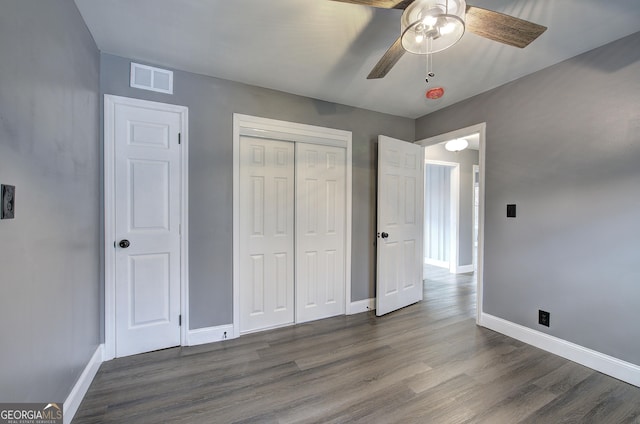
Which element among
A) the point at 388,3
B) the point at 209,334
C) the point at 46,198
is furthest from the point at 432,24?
the point at 209,334

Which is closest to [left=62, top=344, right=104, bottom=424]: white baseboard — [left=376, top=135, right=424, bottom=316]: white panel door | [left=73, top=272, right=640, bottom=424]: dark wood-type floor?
[left=73, top=272, right=640, bottom=424]: dark wood-type floor

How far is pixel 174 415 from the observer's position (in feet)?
5.15

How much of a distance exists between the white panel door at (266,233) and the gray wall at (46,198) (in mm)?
1165

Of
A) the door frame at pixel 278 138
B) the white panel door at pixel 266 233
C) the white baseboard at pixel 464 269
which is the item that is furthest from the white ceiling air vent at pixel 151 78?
the white baseboard at pixel 464 269

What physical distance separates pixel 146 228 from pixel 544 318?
358 cm

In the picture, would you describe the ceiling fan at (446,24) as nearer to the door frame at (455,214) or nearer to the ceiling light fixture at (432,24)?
the ceiling light fixture at (432,24)

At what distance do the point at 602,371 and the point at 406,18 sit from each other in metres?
2.86

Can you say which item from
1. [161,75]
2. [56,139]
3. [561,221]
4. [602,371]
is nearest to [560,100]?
[561,221]

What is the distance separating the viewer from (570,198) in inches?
86.0

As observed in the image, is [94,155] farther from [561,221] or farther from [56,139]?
[561,221]

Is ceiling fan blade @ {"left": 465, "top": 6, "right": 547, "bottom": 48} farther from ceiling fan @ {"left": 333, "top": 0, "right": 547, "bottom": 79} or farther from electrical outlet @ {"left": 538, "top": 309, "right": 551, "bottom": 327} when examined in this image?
electrical outlet @ {"left": 538, "top": 309, "right": 551, "bottom": 327}

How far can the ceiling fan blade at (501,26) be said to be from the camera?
128 centimetres

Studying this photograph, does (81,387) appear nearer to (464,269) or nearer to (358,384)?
(358,384)

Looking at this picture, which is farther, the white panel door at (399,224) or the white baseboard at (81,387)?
the white panel door at (399,224)
